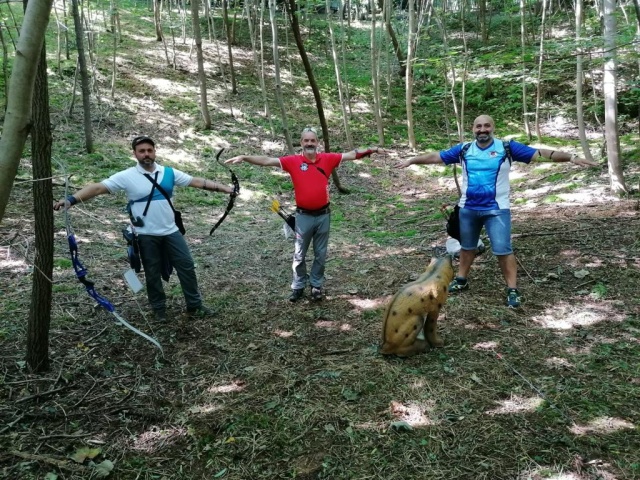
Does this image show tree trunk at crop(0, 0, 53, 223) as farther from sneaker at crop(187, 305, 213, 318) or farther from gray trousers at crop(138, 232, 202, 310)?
sneaker at crop(187, 305, 213, 318)

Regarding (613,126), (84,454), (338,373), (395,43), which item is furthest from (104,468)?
(395,43)

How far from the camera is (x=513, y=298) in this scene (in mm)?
5188

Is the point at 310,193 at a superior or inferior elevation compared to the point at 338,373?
superior

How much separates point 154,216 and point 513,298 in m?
4.04

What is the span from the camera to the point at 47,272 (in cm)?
377

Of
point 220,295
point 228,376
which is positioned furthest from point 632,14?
point 228,376

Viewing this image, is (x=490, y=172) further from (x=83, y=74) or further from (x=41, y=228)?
(x=83, y=74)

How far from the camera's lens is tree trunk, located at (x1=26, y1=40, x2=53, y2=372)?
3510mm

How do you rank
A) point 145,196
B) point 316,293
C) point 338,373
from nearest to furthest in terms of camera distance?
point 338,373 < point 145,196 < point 316,293

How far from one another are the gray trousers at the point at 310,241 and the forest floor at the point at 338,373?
0.33 meters

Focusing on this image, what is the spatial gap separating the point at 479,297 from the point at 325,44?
24064mm

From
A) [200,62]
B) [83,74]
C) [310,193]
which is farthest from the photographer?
[200,62]

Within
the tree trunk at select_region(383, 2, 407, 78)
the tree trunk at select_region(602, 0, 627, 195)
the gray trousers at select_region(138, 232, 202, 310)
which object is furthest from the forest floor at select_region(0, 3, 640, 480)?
the tree trunk at select_region(383, 2, 407, 78)

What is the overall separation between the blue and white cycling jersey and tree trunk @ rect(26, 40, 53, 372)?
4170mm
